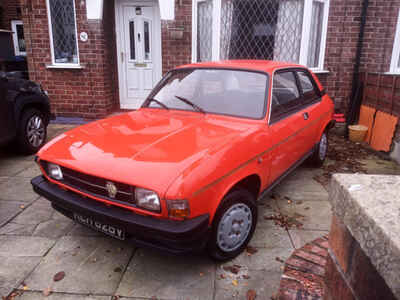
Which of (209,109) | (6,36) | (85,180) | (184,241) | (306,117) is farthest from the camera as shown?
(6,36)

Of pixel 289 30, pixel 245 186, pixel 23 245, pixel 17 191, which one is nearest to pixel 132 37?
pixel 289 30

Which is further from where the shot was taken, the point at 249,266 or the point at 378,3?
the point at 378,3

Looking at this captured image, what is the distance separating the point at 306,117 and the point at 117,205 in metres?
2.78

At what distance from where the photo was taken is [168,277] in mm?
2771

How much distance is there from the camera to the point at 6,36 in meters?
13.4

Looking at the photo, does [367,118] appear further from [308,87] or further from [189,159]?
[189,159]

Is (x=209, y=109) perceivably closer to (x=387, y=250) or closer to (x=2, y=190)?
(x=387, y=250)

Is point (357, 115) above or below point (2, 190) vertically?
above

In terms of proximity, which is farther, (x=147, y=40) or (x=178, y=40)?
(x=147, y=40)

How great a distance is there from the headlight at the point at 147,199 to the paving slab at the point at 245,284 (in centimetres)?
91

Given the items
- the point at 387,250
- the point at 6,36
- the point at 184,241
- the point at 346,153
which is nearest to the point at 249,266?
the point at 184,241

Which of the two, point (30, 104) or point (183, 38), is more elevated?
point (183, 38)

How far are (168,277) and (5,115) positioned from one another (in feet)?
13.5

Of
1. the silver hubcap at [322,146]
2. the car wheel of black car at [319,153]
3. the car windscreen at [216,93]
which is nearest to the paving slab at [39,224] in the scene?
the car windscreen at [216,93]
